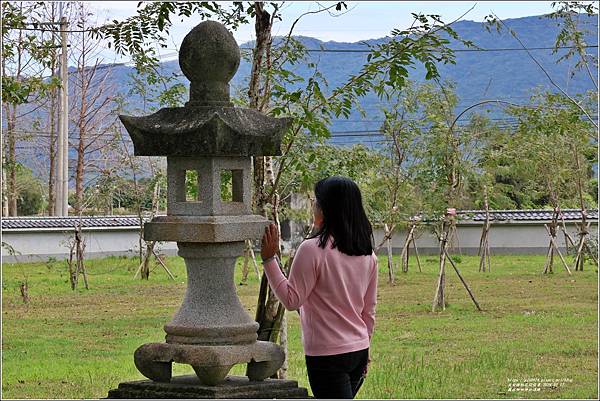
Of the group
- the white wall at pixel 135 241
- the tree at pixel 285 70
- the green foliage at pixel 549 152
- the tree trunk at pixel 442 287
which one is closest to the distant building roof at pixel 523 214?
the white wall at pixel 135 241

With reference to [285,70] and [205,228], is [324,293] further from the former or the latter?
[285,70]

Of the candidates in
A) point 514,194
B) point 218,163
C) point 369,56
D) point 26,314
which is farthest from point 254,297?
point 514,194

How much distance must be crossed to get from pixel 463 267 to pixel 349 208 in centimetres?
1825

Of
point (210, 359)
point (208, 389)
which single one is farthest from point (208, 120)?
point (208, 389)

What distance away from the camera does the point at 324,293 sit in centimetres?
412

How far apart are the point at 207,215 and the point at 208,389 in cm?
79

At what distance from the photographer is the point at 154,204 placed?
60.2ft

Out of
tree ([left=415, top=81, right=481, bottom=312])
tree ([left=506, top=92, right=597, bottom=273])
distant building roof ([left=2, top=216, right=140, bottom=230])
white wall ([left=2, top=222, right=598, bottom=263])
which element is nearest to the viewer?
tree ([left=415, top=81, right=481, bottom=312])

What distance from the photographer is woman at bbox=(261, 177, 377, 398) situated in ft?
13.5

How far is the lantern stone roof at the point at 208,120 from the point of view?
14.2 feet

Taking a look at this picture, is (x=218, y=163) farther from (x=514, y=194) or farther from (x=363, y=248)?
(x=514, y=194)

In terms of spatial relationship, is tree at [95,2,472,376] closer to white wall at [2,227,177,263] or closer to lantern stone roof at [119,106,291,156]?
lantern stone roof at [119,106,291,156]

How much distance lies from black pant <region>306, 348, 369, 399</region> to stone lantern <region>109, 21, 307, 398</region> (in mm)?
320

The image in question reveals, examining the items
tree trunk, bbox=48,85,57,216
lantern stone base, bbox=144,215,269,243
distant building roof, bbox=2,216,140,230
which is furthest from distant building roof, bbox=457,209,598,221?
lantern stone base, bbox=144,215,269,243
